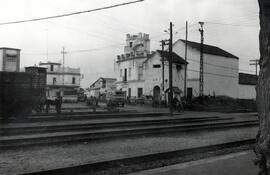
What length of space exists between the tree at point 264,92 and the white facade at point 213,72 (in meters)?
59.5

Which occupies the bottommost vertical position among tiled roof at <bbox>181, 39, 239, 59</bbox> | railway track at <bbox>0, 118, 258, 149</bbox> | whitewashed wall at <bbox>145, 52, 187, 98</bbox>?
railway track at <bbox>0, 118, 258, 149</bbox>

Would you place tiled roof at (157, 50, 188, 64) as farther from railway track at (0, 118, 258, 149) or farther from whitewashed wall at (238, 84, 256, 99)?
railway track at (0, 118, 258, 149)

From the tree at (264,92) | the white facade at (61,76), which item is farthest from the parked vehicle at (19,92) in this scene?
the white facade at (61,76)

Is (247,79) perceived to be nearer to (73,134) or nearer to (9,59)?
(9,59)

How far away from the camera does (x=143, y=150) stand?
42.2 feet

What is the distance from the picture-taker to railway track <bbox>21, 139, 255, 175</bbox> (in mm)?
8855

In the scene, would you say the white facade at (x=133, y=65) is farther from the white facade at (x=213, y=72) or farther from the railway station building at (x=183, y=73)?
the white facade at (x=213, y=72)

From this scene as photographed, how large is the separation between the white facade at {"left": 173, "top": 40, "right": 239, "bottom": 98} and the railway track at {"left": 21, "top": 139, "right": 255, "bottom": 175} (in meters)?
50.7

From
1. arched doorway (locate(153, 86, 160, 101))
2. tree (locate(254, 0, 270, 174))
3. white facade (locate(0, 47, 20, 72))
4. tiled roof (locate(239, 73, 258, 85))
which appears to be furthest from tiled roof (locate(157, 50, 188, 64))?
tree (locate(254, 0, 270, 174))

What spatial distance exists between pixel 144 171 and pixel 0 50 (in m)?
40.4

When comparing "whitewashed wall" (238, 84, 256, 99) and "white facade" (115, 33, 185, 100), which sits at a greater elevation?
"white facade" (115, 33, 185, 100)

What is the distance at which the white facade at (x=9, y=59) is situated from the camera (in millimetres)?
45094

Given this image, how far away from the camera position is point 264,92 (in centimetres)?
439

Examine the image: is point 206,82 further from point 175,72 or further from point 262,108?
point 262,108
